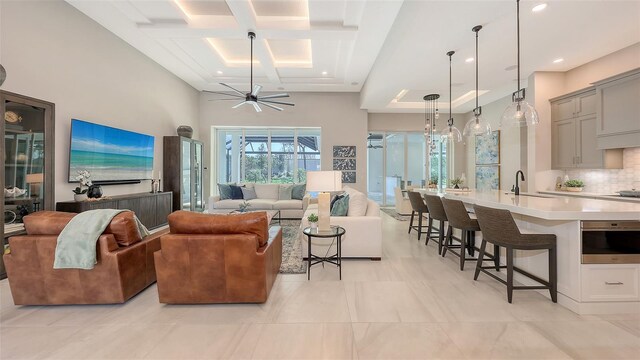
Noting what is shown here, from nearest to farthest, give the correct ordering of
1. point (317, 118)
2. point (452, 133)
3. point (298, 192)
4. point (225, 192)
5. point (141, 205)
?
point (452, 133) < point (141, 205) < point (225, 192) < point (298, 192) < point (317, 118)

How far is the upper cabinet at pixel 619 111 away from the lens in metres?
3.69

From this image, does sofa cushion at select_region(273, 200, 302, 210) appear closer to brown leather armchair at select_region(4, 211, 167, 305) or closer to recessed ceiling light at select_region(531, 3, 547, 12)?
brown leather armchair at select_region(4, 211, 167, 305)

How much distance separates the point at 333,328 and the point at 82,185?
406 cm

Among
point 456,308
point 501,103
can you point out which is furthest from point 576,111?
point 456,308

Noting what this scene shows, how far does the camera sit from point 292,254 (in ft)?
12.4

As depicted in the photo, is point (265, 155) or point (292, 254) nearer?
point (292, 254)

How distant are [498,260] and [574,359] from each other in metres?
1.50

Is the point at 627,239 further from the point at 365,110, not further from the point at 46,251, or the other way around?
the point at 365,110

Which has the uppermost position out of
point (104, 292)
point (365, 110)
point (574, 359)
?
point (365, 110)

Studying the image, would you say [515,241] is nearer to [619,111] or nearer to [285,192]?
[619,111]

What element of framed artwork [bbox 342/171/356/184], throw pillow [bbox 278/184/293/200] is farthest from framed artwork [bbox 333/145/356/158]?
throw pillow [bbox 278/184/293/200]

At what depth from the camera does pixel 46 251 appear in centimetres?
224

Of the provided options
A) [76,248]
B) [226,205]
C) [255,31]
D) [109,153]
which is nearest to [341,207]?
[76,248]

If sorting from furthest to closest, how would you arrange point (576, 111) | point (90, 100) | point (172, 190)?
point (172, 190), point (576, 111), point (90, 100)
